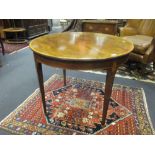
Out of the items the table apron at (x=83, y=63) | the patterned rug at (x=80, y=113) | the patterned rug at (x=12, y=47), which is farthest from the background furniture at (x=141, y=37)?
the patterned rug at (x=12, y=47)

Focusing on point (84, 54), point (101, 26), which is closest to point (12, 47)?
point (101, 26)

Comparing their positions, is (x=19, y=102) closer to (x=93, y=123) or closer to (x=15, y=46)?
(x=93, y=123)

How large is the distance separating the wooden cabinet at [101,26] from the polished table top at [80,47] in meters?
1.75

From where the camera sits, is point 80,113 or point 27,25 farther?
point 27,25

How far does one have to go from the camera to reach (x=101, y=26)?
134 inches

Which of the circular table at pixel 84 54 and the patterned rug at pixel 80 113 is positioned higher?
the circular table at pixel 84 54

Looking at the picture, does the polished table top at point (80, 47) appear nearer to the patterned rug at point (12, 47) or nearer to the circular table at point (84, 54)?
the circular table at point (84, 54)

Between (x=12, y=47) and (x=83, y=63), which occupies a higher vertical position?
(x=83, y=63)

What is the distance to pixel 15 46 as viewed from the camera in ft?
14.0

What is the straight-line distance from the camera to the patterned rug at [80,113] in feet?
5.08

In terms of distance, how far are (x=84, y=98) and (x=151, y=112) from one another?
2.54 feet

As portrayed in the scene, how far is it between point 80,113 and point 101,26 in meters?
2.23

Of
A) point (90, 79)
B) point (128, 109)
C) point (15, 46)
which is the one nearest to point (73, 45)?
point (128, 109)

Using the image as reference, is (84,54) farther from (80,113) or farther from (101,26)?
(101,26)
